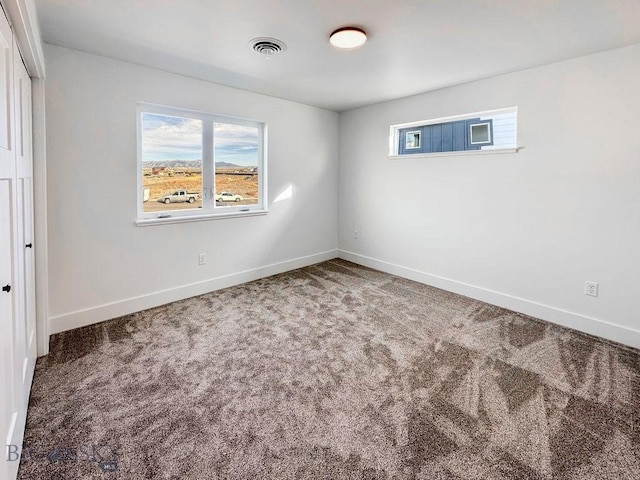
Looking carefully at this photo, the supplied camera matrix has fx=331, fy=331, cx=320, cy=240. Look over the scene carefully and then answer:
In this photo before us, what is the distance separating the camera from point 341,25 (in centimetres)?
226

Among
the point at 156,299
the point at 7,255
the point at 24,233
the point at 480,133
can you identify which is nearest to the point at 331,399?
the point at 7,255

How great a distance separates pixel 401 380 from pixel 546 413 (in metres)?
0.82

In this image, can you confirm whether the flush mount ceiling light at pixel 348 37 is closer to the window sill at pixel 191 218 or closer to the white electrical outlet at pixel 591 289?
the window sill at pixel 191 218

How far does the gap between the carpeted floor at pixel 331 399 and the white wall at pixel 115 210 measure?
1.18 feet

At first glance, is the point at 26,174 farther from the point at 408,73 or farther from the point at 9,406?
the point at 408,73

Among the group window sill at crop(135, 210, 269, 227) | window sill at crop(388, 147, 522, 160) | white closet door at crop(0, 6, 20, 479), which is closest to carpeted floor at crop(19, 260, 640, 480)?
white closet door at crop(0, 6, 20, 479)

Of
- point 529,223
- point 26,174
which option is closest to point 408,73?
point 529,223

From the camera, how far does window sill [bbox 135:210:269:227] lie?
324 centimetres

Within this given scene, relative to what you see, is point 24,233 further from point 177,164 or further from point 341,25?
point 341,25

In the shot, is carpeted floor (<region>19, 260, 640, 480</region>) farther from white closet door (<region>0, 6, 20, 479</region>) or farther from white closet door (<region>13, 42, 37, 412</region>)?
white closet door (<region>0, 6, 20, 479</region>)

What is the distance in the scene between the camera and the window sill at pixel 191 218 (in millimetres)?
3240

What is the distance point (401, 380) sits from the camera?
2.21 m

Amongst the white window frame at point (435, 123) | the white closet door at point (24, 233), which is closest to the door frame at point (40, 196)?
the white closet door at point (24, 233)

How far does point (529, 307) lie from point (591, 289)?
0.54 m
